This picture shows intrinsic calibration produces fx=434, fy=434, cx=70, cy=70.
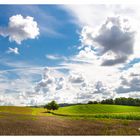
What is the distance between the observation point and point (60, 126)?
16.5 meters

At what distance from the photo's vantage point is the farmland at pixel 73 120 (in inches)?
625

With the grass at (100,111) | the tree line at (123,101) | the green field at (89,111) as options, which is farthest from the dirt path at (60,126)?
the tree line at (123,101)

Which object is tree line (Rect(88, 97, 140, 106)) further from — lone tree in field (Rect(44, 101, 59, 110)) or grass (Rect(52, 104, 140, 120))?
lone tree in field (Rect(44, 101, 59, 110))

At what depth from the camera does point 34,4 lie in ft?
53.8

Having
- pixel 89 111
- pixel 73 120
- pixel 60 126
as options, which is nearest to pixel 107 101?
pixel 89 111

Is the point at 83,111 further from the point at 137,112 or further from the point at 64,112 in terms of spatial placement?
the point at 137,112

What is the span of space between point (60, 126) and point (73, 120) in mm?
1042

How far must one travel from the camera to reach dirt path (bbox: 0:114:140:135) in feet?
51.7

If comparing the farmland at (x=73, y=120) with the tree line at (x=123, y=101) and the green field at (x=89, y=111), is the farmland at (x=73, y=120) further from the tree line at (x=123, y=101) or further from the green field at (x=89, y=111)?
the tree line at (x=123, y=101)

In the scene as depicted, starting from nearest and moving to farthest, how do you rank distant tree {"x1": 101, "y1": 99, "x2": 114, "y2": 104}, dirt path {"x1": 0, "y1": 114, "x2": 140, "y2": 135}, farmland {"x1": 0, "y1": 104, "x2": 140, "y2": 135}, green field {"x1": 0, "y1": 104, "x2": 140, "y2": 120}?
1. dirt path {"x1": 0, "y1": 114, "x2": 140, "y2": 135}
2. farmland {"x1": 0, "y1": 104, "x2": 140, "y2": 135}
3. green field {"x1": 0, "y1": 104, "x2": 140, "y2": 120}
4. distant tree {"x1": 101, "y1": 99, "x2": 114, "y2": 104}

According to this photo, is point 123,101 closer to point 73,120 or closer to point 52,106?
point 73,120

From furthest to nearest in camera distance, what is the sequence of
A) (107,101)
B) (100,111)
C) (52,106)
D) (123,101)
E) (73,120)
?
(100,111), (123,101), (107,101), (73,120), (52,106)

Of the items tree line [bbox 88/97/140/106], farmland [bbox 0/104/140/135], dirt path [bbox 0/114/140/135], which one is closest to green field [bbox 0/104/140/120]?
farmland [bbox 0/104/140/135]

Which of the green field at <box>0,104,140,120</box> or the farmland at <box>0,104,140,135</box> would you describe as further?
the green field at <box>0,104,140,120</box>
